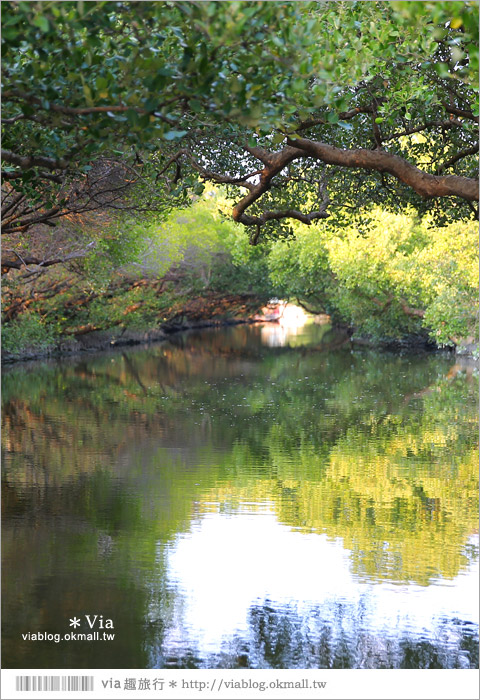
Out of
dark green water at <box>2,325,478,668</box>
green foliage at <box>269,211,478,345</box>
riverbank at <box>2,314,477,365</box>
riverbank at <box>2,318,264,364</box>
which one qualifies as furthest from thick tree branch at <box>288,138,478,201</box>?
riverbank at <box>2,318,264,364</box>

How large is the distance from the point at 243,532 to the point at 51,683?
231 inches

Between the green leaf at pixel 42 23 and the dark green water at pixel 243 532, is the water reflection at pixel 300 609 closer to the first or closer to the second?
the dark green water at pixel 243 532

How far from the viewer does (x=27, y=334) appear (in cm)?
4091

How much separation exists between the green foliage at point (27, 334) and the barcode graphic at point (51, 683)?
32.0m

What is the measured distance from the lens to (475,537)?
1182cm

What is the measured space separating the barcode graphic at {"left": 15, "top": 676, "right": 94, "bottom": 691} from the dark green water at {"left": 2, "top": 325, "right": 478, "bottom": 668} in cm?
132

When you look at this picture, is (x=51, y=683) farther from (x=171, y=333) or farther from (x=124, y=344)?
(x=171, y=333)

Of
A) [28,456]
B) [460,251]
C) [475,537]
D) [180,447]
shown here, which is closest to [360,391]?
[460,251]

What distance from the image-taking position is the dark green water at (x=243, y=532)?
27.1 ft

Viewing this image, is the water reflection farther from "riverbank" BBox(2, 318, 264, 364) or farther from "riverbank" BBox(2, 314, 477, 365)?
"riverbank" BBox(2, 318, 264, 364)

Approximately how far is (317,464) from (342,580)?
7.05 meters

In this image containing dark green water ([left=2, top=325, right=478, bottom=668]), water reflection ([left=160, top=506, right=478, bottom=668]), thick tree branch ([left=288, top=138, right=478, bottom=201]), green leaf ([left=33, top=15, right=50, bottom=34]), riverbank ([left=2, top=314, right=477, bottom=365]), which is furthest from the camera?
riverbank ([left=2, top=314, right=477, bottom=365])

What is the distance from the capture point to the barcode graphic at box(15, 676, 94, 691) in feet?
20.6

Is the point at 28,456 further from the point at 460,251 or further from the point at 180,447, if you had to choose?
the point at 460,251
